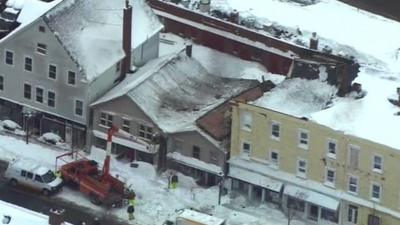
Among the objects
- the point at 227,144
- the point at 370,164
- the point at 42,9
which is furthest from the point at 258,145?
the point at 42,9

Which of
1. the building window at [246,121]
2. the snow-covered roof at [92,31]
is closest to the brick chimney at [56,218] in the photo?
the building window at [246,121]

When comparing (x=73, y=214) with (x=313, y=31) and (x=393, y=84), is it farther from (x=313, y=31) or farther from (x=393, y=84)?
(x=313, y=31)

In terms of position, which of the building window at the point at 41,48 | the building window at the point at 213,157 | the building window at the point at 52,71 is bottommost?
the building window at the point at 213,157

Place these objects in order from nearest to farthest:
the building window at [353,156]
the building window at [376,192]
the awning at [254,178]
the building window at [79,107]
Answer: the building window at [353,156]
the building window at [376,192]
the awning at [254,178]
the building window at [79,107]

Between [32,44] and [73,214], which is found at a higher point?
[32,44]

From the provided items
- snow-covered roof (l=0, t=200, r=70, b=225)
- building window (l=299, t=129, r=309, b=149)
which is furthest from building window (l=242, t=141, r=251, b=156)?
snow-covered roof (l=0, t=200, r=70, b=225)

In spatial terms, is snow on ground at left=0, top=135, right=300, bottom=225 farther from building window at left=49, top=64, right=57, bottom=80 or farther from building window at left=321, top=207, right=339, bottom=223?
building window at left=49, top=64, right=57, bottom=80

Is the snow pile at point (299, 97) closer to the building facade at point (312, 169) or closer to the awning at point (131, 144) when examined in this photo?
the building facade at point (312, 169)
